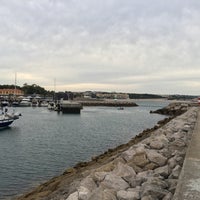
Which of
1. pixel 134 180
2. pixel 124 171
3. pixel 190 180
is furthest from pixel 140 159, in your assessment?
pixel 190 180

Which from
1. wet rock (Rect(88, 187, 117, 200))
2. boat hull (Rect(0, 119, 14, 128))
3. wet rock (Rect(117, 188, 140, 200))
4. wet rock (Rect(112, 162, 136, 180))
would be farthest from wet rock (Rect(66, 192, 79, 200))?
boat hull (Rect(0, 119, 14, 128))

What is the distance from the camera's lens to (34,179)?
45.4 feet

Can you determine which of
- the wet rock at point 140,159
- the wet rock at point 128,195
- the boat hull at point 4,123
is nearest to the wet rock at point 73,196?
the wet rock at point 128,195

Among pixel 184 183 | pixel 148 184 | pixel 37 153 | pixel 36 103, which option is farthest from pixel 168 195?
pixel 36 103

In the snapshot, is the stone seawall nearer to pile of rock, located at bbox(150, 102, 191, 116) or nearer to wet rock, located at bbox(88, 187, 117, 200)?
wet rock, located at bbox(88, 187, 117, 200)

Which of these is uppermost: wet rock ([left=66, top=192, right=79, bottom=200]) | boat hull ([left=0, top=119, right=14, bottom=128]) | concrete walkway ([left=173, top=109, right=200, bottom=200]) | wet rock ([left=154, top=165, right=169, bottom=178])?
concrete walkway ([left=173, top=109, right=200, bottom=200])

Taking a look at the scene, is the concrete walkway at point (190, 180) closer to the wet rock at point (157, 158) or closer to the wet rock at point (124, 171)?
the wet rock at point (157, 158)

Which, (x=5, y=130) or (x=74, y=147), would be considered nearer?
(x=74, y=147)

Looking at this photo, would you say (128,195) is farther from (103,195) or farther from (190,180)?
(190,180)

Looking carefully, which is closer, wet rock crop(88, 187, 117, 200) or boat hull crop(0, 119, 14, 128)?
wet rock crop(88, 187, 117, 200)

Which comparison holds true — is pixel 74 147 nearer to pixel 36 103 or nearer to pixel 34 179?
pixel 34 179

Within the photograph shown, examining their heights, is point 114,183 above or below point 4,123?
above

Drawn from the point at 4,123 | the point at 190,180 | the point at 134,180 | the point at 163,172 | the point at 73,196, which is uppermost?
the point at 190,180

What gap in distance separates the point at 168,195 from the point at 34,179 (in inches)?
339
